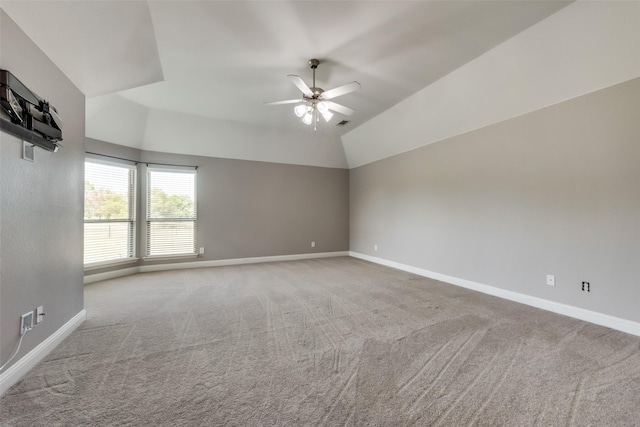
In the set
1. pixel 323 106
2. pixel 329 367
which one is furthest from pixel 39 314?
pixel 323 106

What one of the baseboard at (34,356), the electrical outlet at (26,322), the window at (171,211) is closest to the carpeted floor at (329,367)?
the baseboard at (34,356)

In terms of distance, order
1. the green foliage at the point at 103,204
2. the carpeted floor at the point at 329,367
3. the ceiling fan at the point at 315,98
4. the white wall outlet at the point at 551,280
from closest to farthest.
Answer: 1. the carpeted floor at the point at 329,367
2. the ceiling fan at the point at 315,98
3. the white wall outlet at the point at 551,280
4. the green foliage at the point at 103,204

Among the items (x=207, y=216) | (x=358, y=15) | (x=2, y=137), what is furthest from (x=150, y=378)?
(x=207, y=216)

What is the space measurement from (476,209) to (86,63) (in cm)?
493

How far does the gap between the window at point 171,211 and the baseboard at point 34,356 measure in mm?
2711

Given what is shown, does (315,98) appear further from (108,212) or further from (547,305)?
(108,212)

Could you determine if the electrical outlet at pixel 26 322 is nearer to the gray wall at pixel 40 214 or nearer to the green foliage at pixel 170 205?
the gray wall at pixel 40 214

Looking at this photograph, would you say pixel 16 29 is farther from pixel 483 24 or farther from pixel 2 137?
pixel 483 24

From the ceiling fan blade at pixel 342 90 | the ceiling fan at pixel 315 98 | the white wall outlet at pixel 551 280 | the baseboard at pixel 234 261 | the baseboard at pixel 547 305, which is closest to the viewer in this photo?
the baseboard at pixel 547 305

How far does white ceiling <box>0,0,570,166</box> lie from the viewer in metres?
2.13

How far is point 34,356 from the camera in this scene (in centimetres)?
192

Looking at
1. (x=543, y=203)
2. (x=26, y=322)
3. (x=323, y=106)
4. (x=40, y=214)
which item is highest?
(x=323, y=106)

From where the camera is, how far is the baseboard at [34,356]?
1.66 m

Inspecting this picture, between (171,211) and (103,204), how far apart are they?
1.09 metres
